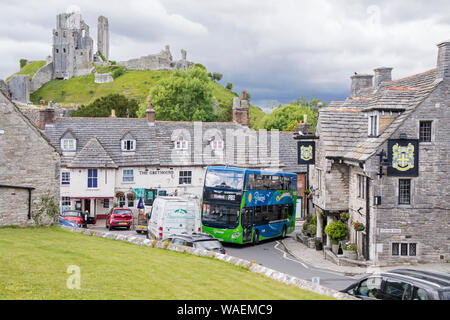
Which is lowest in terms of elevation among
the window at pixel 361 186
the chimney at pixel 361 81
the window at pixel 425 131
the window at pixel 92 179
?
the window at pixel 92 179

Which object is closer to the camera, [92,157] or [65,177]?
[65,177]

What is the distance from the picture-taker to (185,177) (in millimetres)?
47781

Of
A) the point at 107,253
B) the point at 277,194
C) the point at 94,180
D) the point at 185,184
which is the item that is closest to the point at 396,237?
the point at 277,194

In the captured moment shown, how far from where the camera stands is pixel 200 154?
161 feet

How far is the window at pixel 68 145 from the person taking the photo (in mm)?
45719

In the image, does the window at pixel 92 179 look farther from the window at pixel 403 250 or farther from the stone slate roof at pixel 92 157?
the window at pixel 403 250

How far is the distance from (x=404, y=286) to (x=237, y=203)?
18455 millimetres

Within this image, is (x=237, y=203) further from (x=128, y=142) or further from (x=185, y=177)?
(x=128, y=142)

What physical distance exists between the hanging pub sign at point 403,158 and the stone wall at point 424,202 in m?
0.47

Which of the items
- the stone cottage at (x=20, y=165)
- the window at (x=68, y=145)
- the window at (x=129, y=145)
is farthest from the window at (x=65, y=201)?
the stone cottage at (x=20, y=165)

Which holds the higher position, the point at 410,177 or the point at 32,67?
the point at 32,67

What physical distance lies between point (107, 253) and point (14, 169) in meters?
9.50

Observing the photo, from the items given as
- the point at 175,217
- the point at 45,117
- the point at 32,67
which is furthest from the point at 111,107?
the point at 32,67
